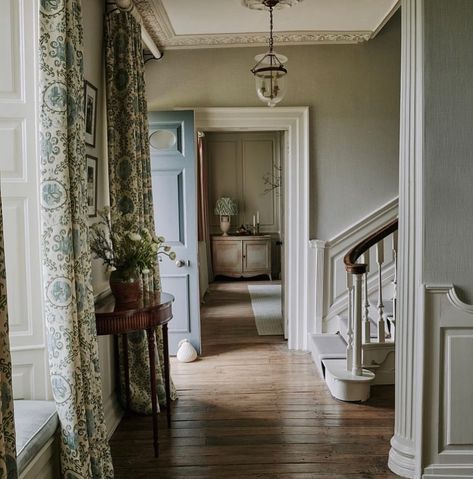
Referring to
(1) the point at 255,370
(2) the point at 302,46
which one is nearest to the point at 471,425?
(1) the point at 255,370

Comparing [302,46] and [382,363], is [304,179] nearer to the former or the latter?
[302,46]

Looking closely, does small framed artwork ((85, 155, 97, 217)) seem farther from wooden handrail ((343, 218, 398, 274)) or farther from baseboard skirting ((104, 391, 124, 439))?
wooden handrail ((343, 218, 398, 274))

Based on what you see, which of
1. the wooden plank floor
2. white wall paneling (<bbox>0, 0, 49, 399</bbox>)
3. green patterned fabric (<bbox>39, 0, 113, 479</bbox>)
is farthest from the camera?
the wooden plank floor

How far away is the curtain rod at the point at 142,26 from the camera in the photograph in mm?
Answer: 3166

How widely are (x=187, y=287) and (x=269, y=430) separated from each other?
1806 millimetres

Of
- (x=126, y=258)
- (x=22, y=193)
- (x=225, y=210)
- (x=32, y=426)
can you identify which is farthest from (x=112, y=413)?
(x=225, y=210)

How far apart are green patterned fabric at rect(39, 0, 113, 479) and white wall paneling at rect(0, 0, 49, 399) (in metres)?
0.21

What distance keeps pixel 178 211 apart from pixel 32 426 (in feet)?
9.26

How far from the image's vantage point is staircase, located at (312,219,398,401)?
3568 millimetres

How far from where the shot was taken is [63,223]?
6.88ft

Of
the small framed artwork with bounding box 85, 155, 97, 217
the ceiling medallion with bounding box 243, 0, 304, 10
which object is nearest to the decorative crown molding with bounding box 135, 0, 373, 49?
the ceiling medallion with bounding box 243, 0, 304, 10

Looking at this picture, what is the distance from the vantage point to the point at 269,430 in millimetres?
3152

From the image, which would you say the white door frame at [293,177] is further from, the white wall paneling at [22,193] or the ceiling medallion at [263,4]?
the white wall paneling at [22,193]

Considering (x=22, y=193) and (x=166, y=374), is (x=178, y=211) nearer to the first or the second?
(x=166, y=374)
